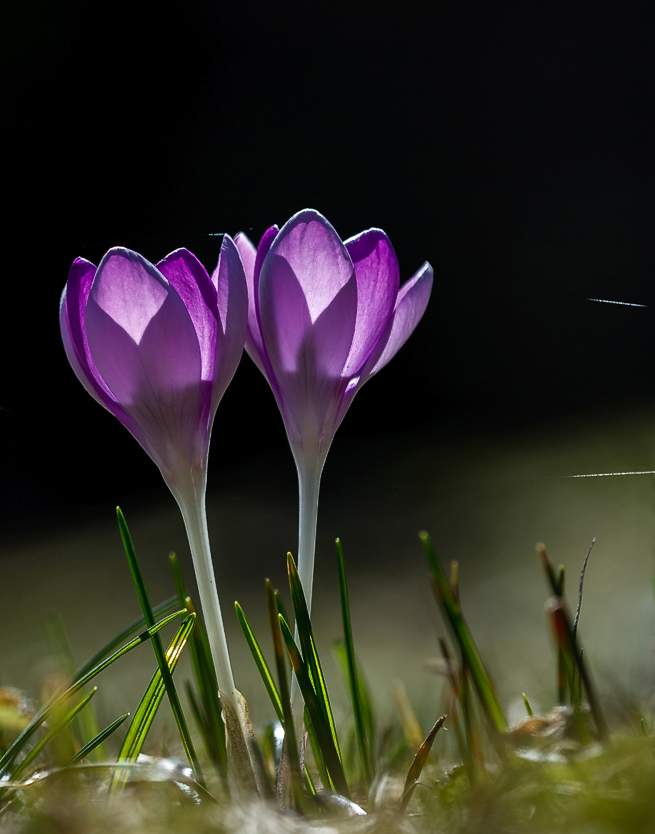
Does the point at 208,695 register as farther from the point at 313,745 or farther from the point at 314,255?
the point at 314,255

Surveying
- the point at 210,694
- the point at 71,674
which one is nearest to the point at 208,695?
the point at 210,694

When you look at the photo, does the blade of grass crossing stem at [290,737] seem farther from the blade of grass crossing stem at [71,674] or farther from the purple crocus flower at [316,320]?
the blade of grass crossing stem at [71,674]

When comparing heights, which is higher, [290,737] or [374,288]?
[374,288]

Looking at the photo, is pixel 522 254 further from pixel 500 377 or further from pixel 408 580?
pixel 408 580

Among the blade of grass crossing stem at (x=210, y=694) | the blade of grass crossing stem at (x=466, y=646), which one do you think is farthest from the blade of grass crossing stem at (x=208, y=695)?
the blade of grass crossing stem at (x=466, y=646)

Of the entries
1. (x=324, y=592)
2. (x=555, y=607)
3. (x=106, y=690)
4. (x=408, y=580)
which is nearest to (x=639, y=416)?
(x=408, y=580)

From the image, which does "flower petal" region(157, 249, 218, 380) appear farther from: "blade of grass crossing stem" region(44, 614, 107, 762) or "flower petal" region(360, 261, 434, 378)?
"blade of grass crossing stem" region(44, 614, 107, 762)

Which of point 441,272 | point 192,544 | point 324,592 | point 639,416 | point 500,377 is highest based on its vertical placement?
point 441,272
